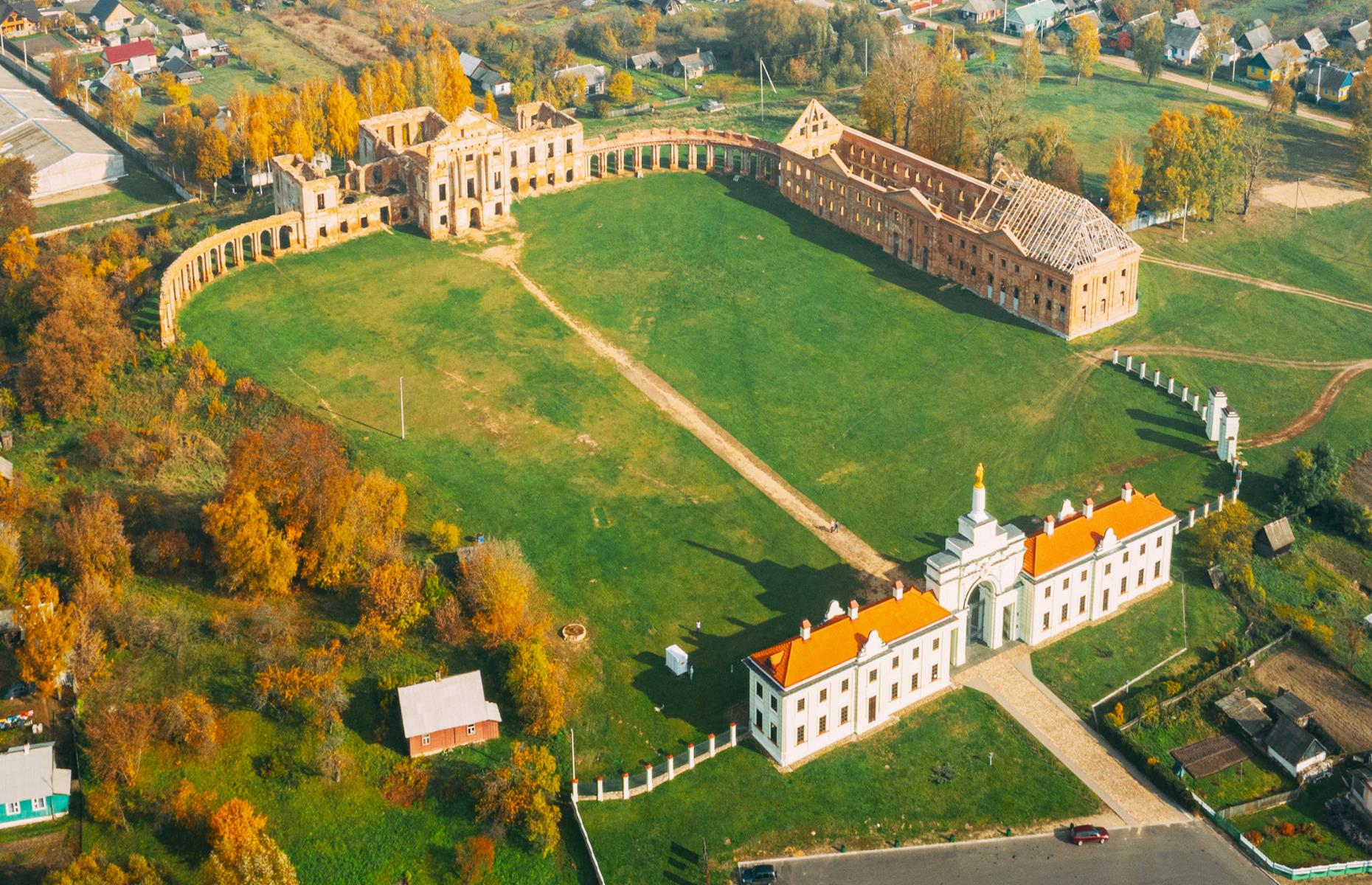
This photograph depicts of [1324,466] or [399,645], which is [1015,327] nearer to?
[1324,466]

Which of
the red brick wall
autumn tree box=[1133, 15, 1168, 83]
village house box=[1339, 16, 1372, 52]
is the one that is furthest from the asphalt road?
village house box=[1339, 16, 1372, 52]

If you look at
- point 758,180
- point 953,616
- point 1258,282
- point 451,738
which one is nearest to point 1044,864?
point 953,616

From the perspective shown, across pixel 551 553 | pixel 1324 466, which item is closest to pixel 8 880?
pixel 551 553

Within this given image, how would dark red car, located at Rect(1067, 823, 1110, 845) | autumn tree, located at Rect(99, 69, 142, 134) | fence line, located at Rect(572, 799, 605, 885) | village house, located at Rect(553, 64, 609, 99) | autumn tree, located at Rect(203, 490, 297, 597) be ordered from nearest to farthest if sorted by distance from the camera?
fence line, located at Rect(572, 799, 605, 885) < dark red car, located at Rect(1067, 823, 1110, 845) < autumn tree, located at Rect(203, 490, 297, 597) < autumn tree, located at Rect(99, 69, 142, 134) < village house, located at Rect(553, 64, 609, 99)

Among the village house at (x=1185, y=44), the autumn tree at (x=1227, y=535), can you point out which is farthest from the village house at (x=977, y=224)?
the village house at (x=1185, y=44)

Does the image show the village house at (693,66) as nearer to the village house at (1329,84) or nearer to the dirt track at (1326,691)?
the village house at (1329,84)

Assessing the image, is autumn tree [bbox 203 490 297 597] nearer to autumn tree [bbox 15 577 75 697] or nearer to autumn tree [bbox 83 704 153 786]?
autumn tree [bbox 15 577 75 697]
